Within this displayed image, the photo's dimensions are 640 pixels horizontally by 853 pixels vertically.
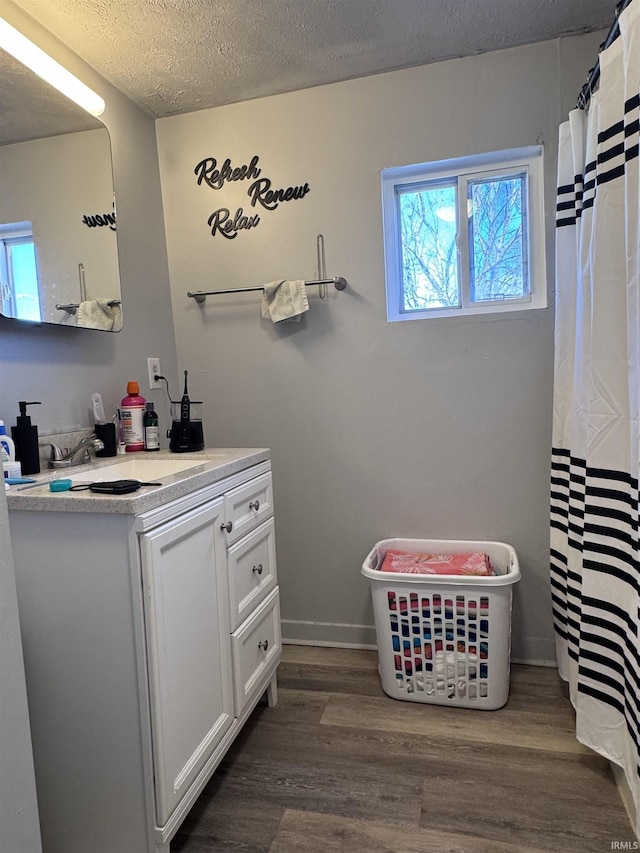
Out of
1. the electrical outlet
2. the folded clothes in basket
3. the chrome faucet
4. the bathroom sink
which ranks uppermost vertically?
the electrical outlet

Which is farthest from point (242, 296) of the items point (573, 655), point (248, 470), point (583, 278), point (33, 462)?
point (573, 655)

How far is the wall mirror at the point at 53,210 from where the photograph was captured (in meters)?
1.46

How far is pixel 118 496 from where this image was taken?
112cm

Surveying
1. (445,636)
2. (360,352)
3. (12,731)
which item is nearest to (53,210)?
(360,352)

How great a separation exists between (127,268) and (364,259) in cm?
90

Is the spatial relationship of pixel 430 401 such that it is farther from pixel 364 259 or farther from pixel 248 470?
pixel 248 470

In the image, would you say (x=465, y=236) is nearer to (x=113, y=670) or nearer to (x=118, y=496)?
(x=118, y=496)

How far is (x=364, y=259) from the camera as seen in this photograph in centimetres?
204

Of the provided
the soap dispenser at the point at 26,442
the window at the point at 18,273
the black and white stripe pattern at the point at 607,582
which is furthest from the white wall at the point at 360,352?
the soap dispenser at the point at 26,442

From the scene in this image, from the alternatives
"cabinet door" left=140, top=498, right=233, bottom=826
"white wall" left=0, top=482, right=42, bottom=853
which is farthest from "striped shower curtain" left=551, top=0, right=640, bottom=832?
"white wall" left=0, top=482, right=42, bottom=853

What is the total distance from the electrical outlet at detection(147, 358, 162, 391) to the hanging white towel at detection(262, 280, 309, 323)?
49 cm

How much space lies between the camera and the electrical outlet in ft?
6.90

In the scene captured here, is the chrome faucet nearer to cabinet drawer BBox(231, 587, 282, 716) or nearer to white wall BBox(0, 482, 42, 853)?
cabinet drawer BBox(231, 587, 282, 716)

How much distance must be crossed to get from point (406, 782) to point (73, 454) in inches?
52.7
